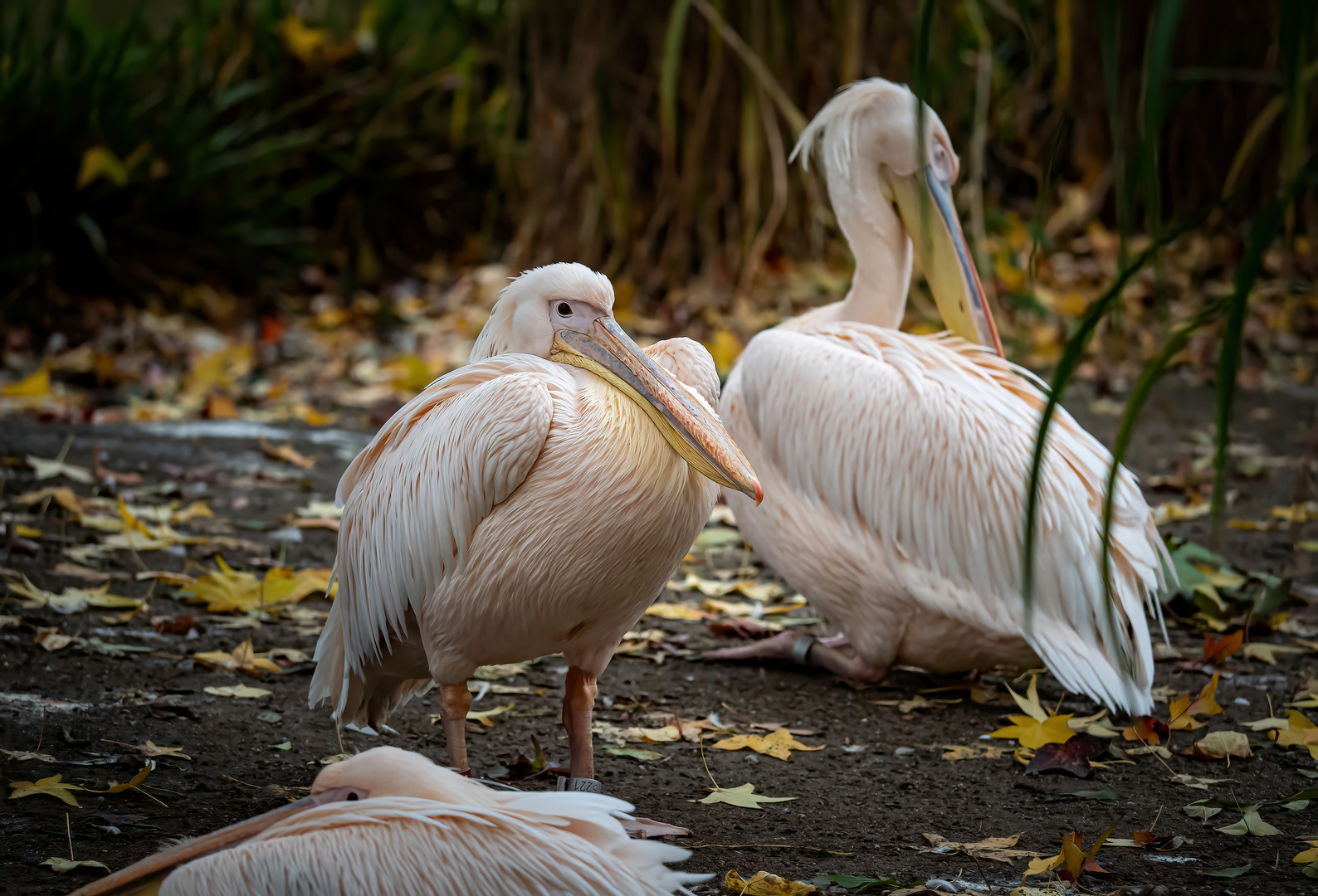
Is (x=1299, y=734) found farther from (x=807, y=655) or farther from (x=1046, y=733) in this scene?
(x=807, y=655)

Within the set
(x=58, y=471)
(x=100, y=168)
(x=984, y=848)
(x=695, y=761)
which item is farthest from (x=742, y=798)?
(x=100, y=168)

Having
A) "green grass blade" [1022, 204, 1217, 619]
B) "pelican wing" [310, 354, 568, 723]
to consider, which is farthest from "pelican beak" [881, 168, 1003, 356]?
"green grass blade" [1022, 204, 1217, 619]

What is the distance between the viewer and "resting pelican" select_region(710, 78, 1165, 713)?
3.05 metres

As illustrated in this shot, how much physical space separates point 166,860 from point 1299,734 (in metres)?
2.39

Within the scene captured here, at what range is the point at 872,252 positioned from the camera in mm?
4039

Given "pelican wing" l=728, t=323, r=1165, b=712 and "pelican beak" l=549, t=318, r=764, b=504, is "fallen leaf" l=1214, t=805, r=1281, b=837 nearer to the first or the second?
"pelican wing" l=728, t=323, r=1165, b=712

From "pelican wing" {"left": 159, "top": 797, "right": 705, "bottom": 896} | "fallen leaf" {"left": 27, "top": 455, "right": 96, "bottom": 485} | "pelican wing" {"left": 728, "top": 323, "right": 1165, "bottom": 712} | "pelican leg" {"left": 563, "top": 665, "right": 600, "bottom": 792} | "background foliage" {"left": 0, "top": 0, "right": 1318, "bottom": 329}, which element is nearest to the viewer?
"pelican wing" {"left": 159, "top": 797, "right": 705, "bottom": 896}

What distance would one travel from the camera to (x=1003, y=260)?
7.56 m

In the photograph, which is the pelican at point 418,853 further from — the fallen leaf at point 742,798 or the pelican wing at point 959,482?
the pelican wing at point 959,482

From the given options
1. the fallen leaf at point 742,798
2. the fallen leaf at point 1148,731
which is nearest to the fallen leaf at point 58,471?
the fallen leaf at point 742,798

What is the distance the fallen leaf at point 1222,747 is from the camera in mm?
2795

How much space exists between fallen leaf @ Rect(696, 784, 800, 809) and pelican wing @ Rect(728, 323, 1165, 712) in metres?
0.77

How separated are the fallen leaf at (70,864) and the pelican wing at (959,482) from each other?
198 centimetres

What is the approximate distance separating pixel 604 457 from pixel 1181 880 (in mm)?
1275
